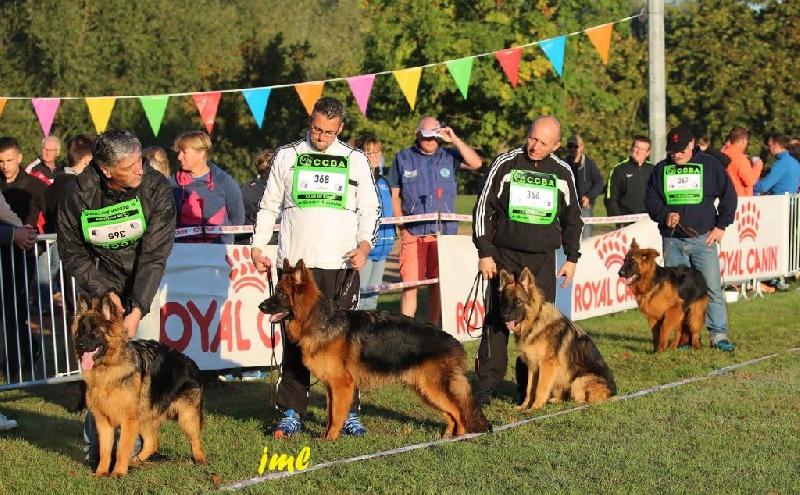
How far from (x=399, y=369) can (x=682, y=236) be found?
16.6ft

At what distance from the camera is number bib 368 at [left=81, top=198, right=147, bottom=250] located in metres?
6.02

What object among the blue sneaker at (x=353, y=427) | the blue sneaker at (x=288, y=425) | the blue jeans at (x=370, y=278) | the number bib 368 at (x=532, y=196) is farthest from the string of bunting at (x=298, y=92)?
the blue sneaker at (x=353, y=427)

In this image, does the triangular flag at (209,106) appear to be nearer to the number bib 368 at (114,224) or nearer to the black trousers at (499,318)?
the black trousers at (499,318)

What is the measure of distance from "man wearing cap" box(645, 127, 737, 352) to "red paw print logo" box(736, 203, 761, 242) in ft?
15.0

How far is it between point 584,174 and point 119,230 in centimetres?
1003

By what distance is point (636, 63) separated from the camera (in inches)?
1811

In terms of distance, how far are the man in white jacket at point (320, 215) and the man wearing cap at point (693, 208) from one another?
14.8 feet

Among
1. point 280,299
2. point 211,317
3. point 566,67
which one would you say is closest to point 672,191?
point 211,317

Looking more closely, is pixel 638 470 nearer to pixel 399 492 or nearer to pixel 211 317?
pixel 399 492

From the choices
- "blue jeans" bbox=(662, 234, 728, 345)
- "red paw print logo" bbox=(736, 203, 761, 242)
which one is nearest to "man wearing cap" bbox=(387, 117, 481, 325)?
"blue jeans" bbox=(662, 234, 728, 345)

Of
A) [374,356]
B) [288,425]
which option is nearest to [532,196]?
[374,356]

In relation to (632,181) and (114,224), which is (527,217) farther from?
(632,181)

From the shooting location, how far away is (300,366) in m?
7.27

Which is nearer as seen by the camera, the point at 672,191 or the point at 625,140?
the point at 672,191
